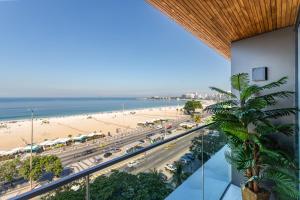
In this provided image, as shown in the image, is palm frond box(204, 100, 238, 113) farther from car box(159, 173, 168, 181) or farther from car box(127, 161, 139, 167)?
car box(127, 161, 139, 167)

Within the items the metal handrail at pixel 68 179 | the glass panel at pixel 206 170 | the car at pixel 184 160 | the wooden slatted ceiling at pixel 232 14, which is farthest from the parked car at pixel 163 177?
the wooden slatted ceiling at pixel 232 14

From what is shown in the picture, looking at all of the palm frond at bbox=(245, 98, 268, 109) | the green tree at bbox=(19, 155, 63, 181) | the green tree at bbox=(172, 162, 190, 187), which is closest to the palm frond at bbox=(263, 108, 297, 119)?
the palm frond at bbox=(245, 98, 268, 109)

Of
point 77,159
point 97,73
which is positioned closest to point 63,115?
point 97,73

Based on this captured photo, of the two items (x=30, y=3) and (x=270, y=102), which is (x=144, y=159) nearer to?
(x=270, y=102)

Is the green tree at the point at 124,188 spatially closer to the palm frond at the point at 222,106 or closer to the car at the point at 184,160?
the car at the point at 184,160

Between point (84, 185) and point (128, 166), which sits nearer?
point (84, 185)

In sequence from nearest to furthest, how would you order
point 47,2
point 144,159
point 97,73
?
point 144,159
point 47,2
point 97,73

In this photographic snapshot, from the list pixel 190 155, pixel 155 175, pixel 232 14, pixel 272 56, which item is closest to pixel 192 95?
pixel 272 56
